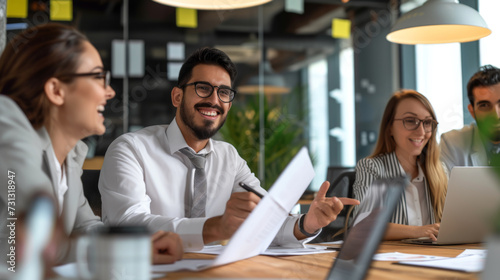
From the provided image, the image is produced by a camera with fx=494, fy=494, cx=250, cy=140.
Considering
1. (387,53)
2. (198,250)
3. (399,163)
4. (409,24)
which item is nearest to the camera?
(198,250)

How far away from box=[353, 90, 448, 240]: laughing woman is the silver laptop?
532mm

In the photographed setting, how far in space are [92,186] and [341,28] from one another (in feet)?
12.2

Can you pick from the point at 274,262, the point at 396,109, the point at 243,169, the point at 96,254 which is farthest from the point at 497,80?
the point at 96,254

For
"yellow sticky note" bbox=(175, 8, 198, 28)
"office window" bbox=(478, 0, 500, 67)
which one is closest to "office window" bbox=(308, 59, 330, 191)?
"yellow sticky note" bbox=(175, 8, 198, 28)

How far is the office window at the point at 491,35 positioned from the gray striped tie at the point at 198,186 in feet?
7.67

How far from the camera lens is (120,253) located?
0.62 meters

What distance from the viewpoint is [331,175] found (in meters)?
2.53

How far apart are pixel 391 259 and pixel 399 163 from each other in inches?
44.2

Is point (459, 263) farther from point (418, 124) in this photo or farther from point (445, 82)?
point (445, 82)

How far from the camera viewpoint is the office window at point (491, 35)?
319 centimetres

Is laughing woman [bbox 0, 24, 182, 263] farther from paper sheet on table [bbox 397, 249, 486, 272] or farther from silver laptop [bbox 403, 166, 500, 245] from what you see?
silver laptop [bbox 403, 166, 500, 245]

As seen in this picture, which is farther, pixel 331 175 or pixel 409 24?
pixel 331 175

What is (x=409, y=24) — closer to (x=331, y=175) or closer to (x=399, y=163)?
(x=399, y=163)

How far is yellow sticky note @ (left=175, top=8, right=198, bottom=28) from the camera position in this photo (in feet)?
14.3
